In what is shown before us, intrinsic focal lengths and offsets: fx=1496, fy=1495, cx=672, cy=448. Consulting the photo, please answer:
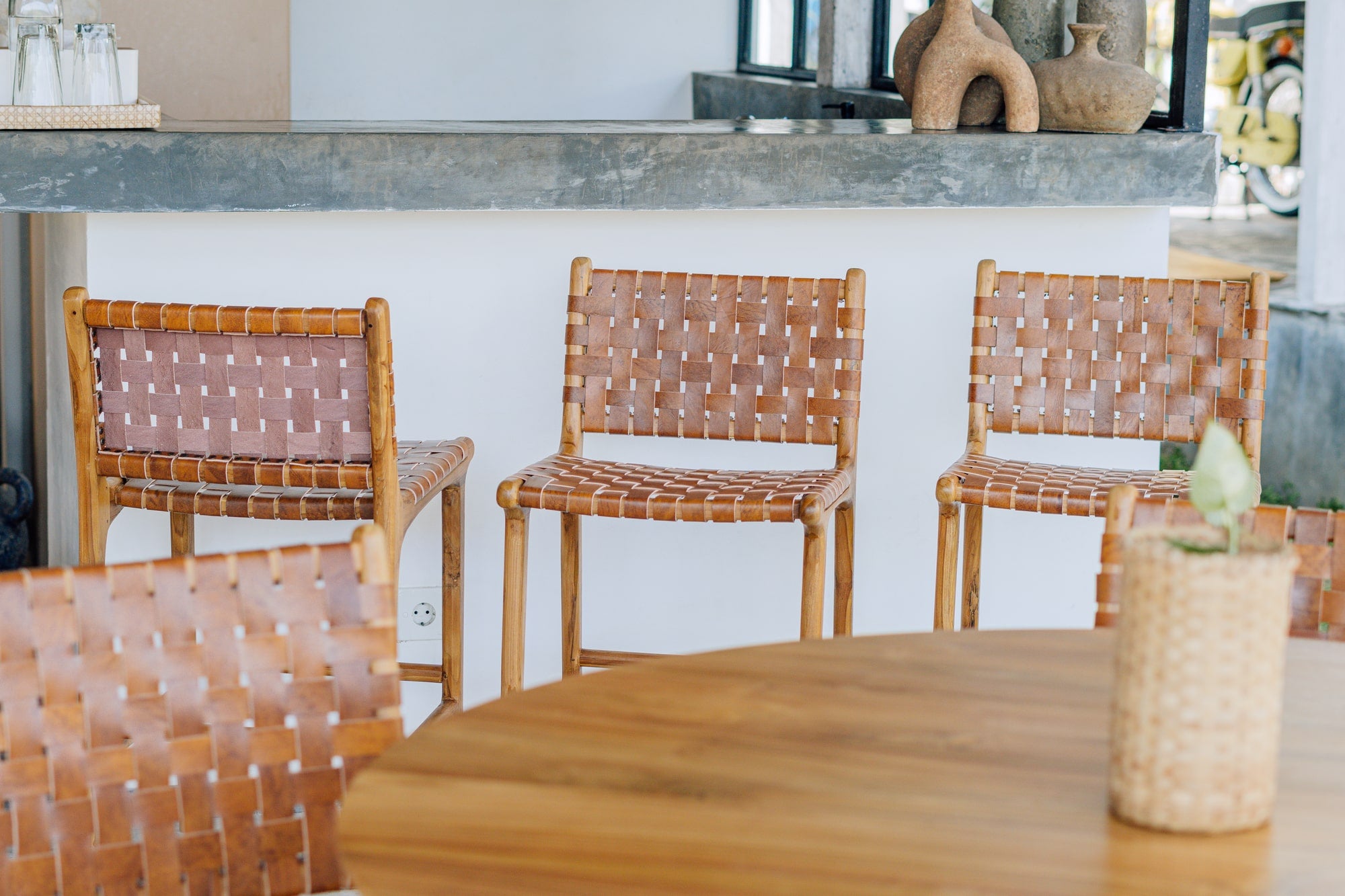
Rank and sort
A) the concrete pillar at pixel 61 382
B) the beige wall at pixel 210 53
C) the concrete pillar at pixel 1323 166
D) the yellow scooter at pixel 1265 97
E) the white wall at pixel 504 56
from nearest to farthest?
1. the concrete pillar at pixel 61 382
2. the beige wall at pixel 210 53
3. the concrete pillar at pixel 1323 166
4. the white wall at pixel 504 56
5. the yellow scooter at pixel 1265 97

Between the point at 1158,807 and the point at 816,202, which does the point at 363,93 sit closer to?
the point at 816,202

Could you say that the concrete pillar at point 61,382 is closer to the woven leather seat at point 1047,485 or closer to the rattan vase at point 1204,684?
the woven leather seat at point 1047,485

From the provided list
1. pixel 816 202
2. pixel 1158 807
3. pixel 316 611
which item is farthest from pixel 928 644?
pixel 816 202

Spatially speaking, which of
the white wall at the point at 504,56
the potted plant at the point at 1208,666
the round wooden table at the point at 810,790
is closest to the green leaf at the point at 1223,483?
the potted plant at the point at 1208,666

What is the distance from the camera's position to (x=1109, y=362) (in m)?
2.33

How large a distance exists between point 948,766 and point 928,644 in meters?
0.22

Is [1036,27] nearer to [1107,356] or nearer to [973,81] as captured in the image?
[973,81]

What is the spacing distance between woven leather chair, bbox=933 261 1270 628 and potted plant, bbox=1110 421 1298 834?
4.62ft

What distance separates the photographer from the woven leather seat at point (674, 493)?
6.53 feet

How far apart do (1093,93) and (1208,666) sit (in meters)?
1.83

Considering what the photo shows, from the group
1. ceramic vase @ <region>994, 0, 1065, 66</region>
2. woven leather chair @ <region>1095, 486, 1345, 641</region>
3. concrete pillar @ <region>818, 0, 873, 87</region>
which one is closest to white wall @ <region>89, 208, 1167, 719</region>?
ceramic vase @ <region>994, 0, 1065, 66</region>

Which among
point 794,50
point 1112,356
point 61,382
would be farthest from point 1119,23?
point 794,50

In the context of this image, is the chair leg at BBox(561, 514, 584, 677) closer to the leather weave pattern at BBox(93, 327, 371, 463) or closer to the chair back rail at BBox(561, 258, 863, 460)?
the chair back rail at BBox(561, 258, 863, 460)

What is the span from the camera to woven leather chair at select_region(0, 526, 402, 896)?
0.96m
